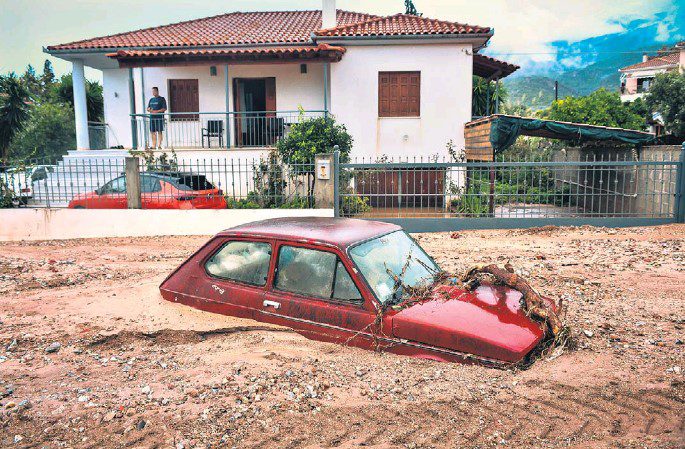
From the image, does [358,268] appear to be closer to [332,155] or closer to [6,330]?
[6,330]

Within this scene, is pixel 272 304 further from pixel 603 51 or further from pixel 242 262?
pixel 603 51

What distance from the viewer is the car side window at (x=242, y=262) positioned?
5.25m

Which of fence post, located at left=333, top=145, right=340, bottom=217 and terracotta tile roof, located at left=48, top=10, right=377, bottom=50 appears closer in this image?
fence post, located at left=333, top=145, right=340, bottom=217

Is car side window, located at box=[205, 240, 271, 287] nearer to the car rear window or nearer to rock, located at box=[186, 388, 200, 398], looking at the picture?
rock, located at box=[186, 388, 200, 398]

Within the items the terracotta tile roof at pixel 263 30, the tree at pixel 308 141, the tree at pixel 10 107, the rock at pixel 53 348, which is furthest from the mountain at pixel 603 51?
the rock at pixel 53 348

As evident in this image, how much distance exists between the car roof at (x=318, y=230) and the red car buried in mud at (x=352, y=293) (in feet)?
0.03

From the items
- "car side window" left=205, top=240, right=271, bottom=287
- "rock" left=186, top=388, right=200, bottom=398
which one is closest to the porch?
"car side window" left=205, top=240, right=271, bottom=287

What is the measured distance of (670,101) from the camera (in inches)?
1153

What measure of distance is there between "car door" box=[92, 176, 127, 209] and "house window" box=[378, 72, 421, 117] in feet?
30.7

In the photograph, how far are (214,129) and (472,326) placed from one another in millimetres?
17390

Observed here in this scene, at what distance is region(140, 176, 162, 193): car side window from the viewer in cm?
1345

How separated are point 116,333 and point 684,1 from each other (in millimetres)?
238529

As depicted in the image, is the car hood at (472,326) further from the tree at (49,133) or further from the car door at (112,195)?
the tree at (49,133)

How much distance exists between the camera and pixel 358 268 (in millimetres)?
4832
